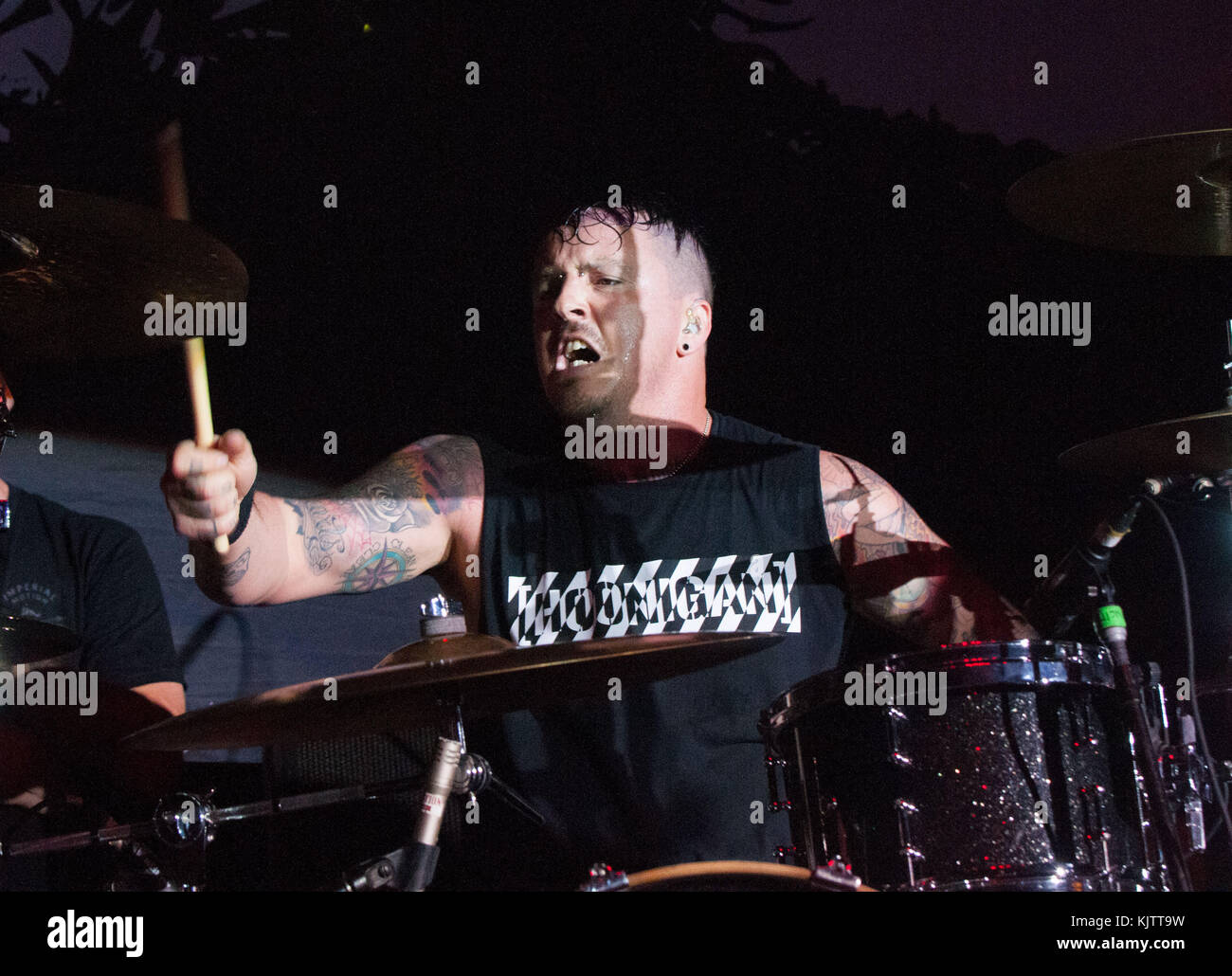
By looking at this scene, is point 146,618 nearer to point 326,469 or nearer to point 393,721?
point 326,469

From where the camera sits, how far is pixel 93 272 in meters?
1.78

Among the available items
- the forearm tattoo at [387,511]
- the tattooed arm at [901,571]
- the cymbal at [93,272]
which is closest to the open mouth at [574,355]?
the forearm tattoo at [387,511]

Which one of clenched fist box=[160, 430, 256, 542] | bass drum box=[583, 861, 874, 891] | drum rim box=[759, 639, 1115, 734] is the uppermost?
clenched fist box=[160, 430, 256, 542]

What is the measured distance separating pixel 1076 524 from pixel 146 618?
180 centimetres

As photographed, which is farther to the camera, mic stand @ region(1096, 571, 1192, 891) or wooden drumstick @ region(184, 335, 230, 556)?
mic stand @ region(1096, 571, 1192, 891)

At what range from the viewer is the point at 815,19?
239 cm

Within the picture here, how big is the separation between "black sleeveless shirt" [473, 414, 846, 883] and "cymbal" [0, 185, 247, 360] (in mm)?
753

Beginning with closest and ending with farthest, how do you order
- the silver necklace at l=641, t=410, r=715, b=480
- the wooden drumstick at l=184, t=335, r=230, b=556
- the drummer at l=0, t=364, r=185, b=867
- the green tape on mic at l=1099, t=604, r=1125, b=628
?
the wooden drumstick at l=184, t=335, r=230, b=556
the green tape on mic at l=1099, t=604, r=1125, b=628
the drummer at l=0, t=364, r=185, b=867
the silver necklace at l=641, t=410, r=715, b=480

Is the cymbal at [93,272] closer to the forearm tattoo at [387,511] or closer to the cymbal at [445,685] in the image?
the forearm tattoo at [387,511]

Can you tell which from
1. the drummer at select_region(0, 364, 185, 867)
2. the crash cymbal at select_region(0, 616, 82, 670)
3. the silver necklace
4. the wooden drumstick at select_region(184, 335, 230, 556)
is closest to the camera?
the wooden drumstick at select_region(184, 335, 230, 556)

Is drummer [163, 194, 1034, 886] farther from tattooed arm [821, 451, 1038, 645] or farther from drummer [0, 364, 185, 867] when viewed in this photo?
drummer [0, 364, 185, 867]

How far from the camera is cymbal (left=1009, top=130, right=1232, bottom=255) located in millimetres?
1706

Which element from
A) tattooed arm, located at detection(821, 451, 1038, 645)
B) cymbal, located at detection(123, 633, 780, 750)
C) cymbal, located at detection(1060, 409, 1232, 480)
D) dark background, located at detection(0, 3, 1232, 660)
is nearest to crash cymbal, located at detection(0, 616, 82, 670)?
cymbal, located at detection(123, 633, 780, 750)
